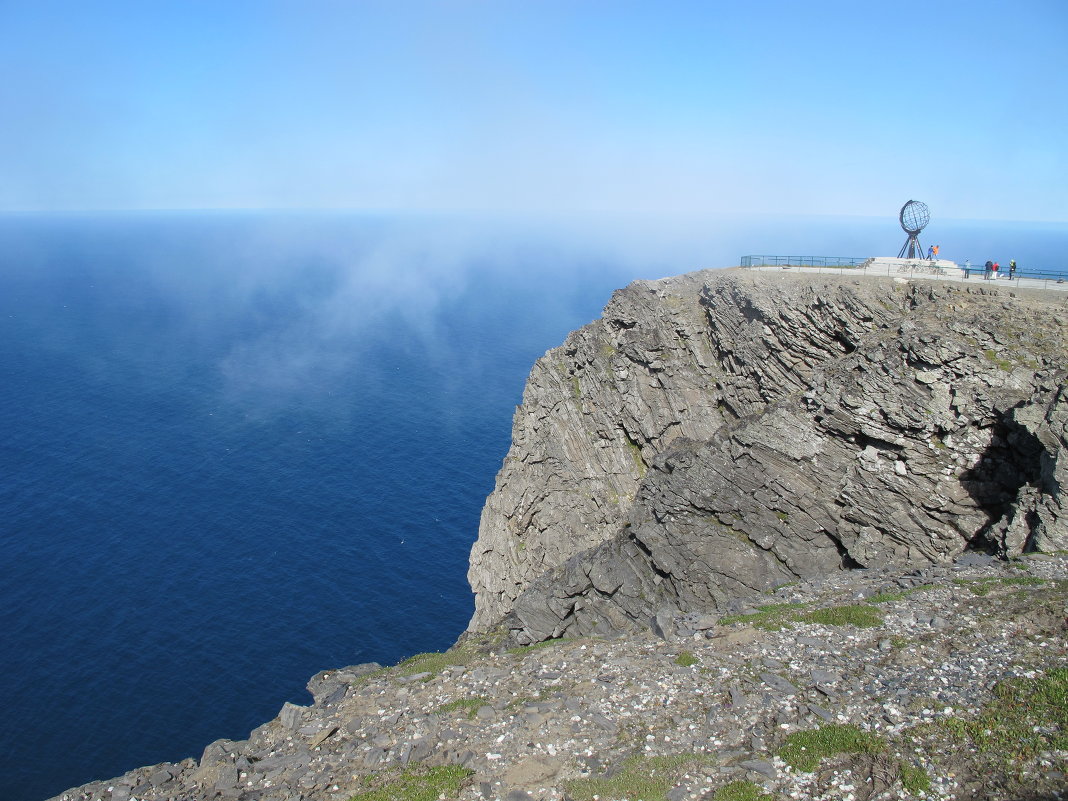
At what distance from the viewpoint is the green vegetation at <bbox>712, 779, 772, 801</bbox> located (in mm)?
20078

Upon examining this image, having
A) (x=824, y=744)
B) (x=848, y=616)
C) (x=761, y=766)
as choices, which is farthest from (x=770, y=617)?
(x=761, y=766)

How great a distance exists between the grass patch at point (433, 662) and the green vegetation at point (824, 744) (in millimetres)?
16804

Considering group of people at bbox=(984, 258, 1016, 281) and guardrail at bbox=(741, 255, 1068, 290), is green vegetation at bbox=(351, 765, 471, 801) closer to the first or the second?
guardrail at bbox=(741, 255, 1068, 290)

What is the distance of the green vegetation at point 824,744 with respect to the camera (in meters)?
21.0

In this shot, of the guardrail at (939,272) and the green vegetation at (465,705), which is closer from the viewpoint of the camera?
the green vegetation at (465,705)

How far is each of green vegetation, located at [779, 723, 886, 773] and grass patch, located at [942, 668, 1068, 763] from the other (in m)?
2.41

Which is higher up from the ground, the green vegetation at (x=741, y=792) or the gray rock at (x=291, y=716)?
the green vegetation at (x=741, y=792)

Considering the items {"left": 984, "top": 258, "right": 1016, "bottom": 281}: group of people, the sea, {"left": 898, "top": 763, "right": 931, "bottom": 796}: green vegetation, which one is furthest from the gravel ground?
the sea

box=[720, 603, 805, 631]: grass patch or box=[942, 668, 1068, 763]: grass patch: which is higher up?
box=[942, 668, 1068, 763]: grass patch

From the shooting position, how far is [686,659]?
2845cm

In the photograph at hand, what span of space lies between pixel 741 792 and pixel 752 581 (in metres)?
18.4

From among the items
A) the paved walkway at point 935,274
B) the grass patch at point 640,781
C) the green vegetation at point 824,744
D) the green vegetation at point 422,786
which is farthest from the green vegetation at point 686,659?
the paved walkway at point 935,274

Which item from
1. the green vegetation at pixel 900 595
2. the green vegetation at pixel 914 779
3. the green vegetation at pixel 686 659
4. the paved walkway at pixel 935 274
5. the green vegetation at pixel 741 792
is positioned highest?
the paved walkway at pixel 935 274

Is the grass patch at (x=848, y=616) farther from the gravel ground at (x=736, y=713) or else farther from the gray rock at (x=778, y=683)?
the gray rock at (x=778, y=683)
